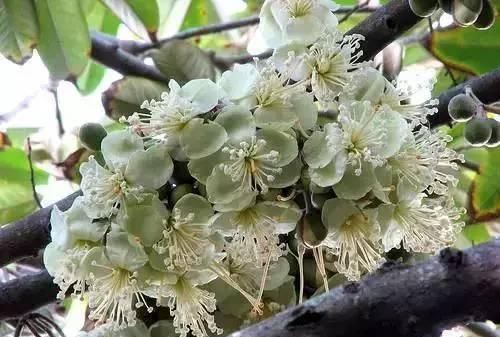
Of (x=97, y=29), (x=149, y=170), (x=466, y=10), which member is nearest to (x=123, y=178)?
(x=149, y=170)

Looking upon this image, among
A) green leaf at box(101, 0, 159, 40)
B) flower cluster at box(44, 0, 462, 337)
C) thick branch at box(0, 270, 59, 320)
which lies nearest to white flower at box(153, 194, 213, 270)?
flower cluster at box(44, 0, 462, 337)

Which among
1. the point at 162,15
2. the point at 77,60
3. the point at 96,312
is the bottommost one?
the point at 162,15

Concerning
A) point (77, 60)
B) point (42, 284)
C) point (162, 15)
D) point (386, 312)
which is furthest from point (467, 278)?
point (162, 15)

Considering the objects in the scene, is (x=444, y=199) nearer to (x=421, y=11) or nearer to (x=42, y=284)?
(x=421, y=11)

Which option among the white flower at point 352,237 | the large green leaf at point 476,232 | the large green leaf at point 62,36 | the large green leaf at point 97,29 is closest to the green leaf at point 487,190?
the large green leaf at point 476,232

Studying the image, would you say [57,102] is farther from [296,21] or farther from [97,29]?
[296,21]

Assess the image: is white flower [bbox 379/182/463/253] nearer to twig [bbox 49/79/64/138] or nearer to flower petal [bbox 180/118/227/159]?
flower petal [bbox 180/118/227/159]
